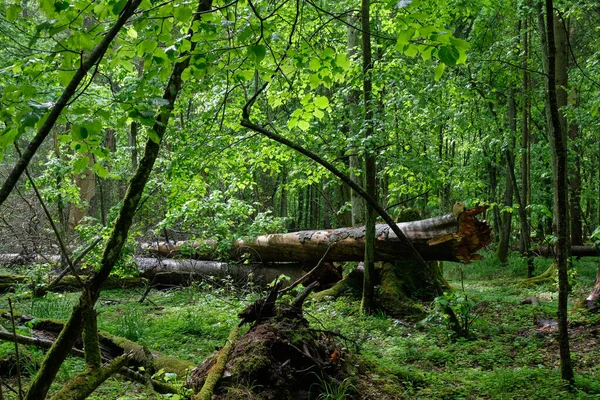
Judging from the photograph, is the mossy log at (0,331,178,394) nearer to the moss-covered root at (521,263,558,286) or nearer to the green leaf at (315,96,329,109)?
the green leaf at (315,96,329,109)

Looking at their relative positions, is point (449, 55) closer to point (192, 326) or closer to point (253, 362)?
point (253, 362)

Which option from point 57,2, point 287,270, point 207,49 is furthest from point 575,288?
point 57,2

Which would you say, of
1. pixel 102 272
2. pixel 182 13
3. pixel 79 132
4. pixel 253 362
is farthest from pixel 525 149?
pixel 79 132

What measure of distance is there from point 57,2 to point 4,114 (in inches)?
22.6

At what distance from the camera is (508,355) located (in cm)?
521

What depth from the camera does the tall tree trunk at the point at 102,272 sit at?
7.27ft

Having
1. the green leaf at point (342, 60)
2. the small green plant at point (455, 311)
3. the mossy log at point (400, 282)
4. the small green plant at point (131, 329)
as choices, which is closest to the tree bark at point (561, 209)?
the small green plant at point (455, 311)

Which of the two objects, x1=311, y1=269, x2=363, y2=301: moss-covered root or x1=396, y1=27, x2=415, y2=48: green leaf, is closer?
x1=396, y1=27, x2=415, y2=48: green leaf

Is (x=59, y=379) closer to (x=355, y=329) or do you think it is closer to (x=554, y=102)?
(x=355, y=329)

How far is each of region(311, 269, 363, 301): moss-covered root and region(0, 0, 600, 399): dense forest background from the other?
5.19ft

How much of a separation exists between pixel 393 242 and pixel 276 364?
443 centimetres

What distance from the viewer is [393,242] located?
7.77 m

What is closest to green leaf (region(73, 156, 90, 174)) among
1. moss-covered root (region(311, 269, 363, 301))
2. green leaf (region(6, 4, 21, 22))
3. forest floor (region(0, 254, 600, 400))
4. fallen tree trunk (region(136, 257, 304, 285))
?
green leaf (region(6, 4, 21, 22))

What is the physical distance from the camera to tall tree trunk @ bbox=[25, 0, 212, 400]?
2.22 metres
